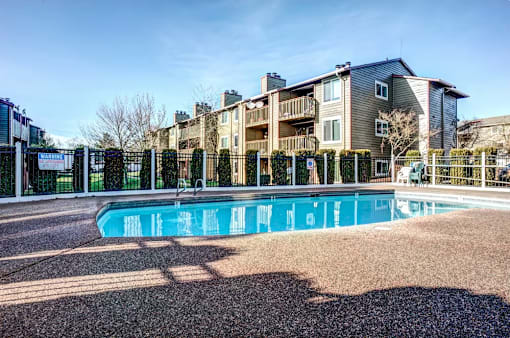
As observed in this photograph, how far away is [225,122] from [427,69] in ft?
58.7

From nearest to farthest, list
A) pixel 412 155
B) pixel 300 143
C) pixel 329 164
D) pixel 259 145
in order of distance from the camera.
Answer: pixel 329 164, pixel 412 155, pixel 300 143, pixel 259 145

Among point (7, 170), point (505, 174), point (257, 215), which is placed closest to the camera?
point (7, 170)

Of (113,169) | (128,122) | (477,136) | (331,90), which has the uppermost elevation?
(331,90)

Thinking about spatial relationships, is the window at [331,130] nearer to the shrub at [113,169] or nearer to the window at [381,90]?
the window at [381,90]

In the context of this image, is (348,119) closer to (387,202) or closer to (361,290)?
(387,202)

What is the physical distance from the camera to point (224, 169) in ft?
48.4

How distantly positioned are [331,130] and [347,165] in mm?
3676

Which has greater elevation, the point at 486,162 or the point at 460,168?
the point at 486,162

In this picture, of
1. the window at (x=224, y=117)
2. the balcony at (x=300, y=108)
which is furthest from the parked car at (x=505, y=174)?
the window at (x=224, y=117)

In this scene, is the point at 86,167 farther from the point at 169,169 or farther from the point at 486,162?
the point at 486,162

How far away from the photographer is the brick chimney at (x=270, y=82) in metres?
24.3

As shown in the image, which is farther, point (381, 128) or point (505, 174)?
point (381, 128)

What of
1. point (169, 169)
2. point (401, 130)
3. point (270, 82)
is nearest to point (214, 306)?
point (169, 169)

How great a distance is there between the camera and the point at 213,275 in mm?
3322
